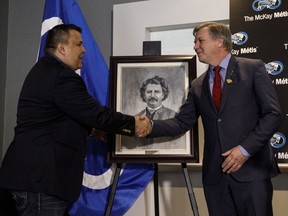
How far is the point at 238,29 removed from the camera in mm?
2596

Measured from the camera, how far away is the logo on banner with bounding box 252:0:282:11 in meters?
2.54

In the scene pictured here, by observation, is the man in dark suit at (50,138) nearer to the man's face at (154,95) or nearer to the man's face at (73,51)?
the man's face at (73,51)

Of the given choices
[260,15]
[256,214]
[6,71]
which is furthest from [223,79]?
[6,71]

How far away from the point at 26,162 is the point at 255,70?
1233 mm

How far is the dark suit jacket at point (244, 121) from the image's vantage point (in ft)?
5.76

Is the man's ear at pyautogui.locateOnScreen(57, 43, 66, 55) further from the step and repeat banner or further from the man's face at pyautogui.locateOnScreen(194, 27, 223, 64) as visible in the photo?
the step and repeat banner

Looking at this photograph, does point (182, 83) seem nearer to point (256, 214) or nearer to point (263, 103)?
point (263, 103)

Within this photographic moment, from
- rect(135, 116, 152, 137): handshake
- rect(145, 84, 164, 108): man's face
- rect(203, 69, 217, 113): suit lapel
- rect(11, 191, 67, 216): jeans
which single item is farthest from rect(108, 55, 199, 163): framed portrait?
rect(11, 191, 67, 216): jeans

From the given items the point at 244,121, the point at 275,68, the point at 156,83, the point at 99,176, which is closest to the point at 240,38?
the point at 275,68

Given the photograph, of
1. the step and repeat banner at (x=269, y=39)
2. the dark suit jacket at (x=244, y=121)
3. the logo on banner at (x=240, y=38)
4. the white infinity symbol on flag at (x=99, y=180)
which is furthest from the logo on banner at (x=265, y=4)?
the white infinity symbol on flag at (x=99, y=180)

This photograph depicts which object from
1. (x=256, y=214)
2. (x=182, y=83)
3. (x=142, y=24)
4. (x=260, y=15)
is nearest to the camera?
(x=256, y=214)

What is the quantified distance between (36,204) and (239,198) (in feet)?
3.25

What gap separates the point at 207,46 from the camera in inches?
81.6

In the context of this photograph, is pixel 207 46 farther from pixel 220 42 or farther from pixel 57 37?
pixel 57 37
